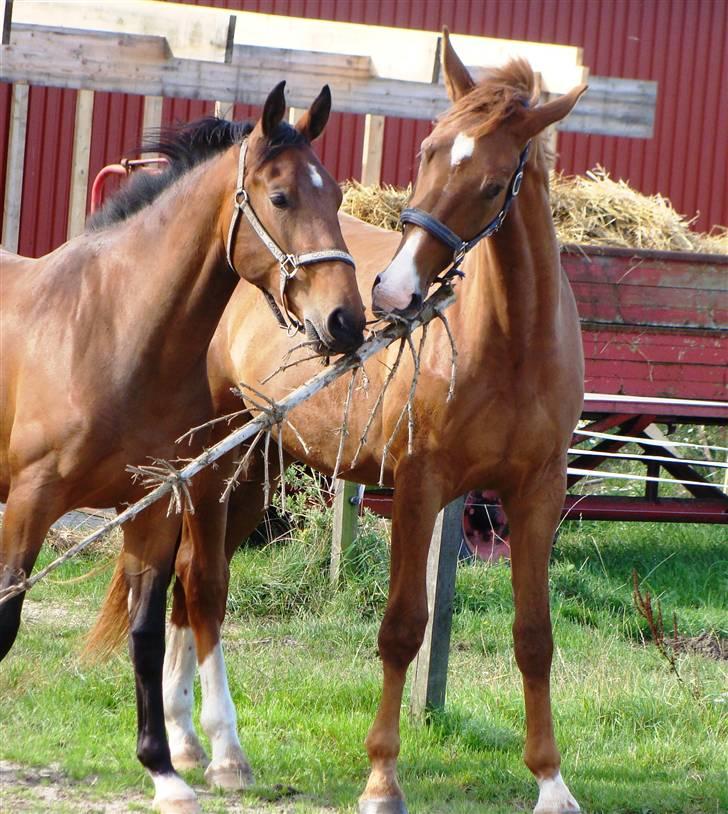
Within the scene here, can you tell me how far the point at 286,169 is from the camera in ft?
11.2

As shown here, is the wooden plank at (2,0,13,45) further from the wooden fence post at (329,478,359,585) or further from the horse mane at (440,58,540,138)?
the horse mane at (440,58,540,138)

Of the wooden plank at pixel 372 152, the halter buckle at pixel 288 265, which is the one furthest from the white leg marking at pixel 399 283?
the wooden plank at pixel 372 152

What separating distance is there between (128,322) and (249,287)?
1.53 metres

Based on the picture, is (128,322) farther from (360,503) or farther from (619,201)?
(619,201)

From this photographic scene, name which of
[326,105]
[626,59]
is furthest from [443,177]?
[626,59]

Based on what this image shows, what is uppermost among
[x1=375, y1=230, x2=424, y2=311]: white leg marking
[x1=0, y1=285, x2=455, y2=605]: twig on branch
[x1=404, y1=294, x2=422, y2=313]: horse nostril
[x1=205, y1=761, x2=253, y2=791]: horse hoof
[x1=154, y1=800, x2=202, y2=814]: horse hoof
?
[x1=375, y1=230, x2=424, y2=311]: white leg marking

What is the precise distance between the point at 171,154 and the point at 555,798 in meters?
2.50

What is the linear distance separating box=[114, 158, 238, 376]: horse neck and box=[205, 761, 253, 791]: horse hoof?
4.95 ft

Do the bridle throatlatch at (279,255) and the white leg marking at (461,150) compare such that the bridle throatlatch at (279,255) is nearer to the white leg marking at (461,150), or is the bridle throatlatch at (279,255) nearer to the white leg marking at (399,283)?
the white leg marking at (399,283)

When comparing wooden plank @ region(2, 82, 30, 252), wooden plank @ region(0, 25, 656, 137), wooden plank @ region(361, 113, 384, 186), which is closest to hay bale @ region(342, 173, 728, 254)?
wooden plank @ region(361, 113, 384, 186)

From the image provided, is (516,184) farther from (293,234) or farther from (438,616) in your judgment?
(438,616)

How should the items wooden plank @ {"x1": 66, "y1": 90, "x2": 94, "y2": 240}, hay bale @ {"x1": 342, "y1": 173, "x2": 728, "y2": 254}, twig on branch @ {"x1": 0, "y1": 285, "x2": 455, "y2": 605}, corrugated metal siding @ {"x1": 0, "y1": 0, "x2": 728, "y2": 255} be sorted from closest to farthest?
twig on branch @ {"x1": 0, "y1": 285, "x2": 455, "y2": 605} < hay bale @ {"x1": 342, "y1": 173, "x2": 728, "y2": 254} < wooden plank @ {"x1": 66, "y1": 90, "x2": 94, "y2": 240} < corrugated metal siding @ {"x1": 0, "y1": 0, "x2": 728, "y2": 255}

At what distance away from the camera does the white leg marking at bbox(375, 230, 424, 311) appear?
3410 mm

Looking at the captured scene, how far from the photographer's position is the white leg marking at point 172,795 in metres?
3.77
